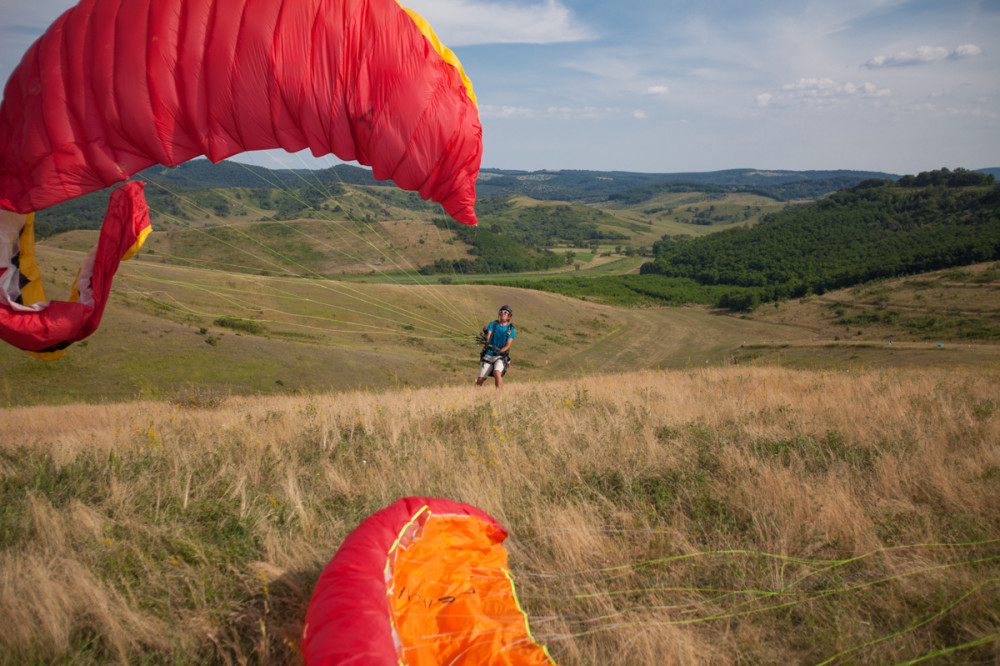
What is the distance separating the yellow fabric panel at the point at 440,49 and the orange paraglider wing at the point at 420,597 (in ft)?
12.3

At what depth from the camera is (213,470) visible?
4023 mm

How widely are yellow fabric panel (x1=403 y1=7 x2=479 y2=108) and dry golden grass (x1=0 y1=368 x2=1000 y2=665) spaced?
329 cm

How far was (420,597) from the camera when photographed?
253 centimetres

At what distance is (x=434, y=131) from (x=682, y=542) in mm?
3620

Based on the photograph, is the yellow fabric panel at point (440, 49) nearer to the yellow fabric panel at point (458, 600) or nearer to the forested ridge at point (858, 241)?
the yellow fabric panel at point (458, 600)

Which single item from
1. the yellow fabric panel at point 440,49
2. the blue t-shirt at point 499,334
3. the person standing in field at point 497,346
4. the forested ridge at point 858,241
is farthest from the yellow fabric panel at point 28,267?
the forested ridge at point 858,241

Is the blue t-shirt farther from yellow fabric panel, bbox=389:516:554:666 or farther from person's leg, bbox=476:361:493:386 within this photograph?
yellow fabric panel, bbox=389:516:554:666

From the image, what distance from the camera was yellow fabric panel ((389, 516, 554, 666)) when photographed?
7.39ft

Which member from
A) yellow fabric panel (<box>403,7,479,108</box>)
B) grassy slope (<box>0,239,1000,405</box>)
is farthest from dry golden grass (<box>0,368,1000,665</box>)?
yellow fabric panel (<box>403,7,479,108</box>)

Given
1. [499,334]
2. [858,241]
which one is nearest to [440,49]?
[499,334]

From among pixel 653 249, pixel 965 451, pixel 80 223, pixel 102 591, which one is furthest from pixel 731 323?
pixel 80 223

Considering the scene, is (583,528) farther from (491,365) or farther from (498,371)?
(491,365)

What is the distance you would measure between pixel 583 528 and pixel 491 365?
6095 mm

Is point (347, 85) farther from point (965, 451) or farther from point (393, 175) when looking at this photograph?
point (965, 451)
